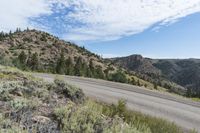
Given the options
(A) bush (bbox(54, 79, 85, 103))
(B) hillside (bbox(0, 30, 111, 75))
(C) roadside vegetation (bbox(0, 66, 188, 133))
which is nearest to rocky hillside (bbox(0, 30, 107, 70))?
(B) hillside (bbox(0, 30, 111, 75))

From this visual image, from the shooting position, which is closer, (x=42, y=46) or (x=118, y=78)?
(x=118, y=78)

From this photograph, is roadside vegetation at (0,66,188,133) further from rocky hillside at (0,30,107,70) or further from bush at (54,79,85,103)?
rocky hillside at (0,30,107,70)

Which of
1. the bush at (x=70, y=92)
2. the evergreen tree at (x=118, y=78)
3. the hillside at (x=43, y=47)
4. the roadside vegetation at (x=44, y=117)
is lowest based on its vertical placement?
the roadside vegetation at (x=44, y=117)

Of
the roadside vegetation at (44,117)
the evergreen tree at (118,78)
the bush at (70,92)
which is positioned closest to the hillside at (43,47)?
the evergreen tree at (118,78)

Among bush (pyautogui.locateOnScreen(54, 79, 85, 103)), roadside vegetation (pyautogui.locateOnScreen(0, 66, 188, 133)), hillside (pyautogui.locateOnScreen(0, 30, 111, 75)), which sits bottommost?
roadside vegetation (pyautogui.locateOnScreen(0, 66, 188, 133))

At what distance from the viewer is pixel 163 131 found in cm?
1042

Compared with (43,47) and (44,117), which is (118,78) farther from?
(43,47)

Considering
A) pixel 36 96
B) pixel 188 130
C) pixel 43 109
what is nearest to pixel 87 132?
pixel 43 109

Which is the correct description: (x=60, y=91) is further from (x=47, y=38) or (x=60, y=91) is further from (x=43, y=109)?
(x=47, y=38)

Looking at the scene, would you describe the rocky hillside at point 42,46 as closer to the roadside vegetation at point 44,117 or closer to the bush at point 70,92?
the bush at point 70,92

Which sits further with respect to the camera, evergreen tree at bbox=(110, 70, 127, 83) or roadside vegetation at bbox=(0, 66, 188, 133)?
evergreen tree at bbox=(110, 70, 127, 83)

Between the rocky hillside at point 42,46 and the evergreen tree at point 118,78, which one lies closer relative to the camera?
the evergreen tree at point 118,78

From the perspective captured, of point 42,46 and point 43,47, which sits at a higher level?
point 42,46

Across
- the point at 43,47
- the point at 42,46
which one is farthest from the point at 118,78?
the point at 42,46
